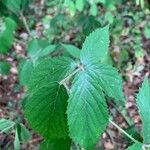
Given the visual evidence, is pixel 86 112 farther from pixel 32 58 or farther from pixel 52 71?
pixel 32 58

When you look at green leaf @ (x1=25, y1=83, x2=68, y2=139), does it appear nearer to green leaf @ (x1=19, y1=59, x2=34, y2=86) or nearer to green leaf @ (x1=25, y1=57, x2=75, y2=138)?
green leaf @ (x1=25, y1=57, x2=75, y2=138)

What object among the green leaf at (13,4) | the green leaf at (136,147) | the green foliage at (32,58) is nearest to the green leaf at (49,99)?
the green leaf at (136,147)

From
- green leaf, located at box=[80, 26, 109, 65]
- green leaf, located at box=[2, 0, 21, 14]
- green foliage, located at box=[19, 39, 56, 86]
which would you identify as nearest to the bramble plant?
green leaf, located at box=[80, 26, 109, 65]

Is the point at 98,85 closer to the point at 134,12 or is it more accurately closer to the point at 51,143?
the point at 51,143

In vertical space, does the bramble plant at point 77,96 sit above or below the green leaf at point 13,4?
below

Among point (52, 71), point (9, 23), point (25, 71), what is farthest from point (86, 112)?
point (9, 23)

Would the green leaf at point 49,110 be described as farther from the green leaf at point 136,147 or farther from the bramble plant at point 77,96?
the green leaf at point 136,147
